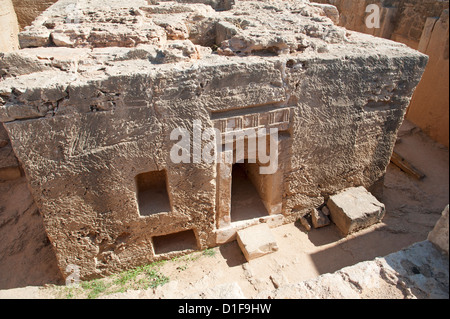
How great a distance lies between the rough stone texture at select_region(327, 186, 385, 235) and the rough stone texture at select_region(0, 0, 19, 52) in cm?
740

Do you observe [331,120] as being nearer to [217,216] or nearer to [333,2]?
[217,216]

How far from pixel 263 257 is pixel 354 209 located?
1.45 meters

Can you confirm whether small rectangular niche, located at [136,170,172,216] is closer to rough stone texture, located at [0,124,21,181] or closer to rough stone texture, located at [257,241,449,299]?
rough stone texture, located at [257,241,449,299]

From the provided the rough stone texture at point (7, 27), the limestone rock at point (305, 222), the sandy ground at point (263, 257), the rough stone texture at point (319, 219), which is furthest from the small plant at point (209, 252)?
the rough stone texture at point (7, 27)

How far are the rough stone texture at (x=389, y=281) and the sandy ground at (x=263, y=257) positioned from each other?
4.50 feet

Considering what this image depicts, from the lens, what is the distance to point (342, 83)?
3857mm

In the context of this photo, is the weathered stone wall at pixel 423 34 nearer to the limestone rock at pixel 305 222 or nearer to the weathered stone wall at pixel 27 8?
the limestone rock at pixel 305 222

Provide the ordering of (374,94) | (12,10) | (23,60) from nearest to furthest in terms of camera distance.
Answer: (23,60) → (374,94) → (12,10)

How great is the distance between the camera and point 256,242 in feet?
13.6

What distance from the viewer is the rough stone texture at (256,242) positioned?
408cm

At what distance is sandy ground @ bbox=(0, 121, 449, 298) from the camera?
12.9ft

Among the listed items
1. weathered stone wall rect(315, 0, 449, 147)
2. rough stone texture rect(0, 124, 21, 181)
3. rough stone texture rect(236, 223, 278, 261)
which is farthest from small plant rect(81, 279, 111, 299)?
weathered stone wall rect(315, 0, 449, 147)
